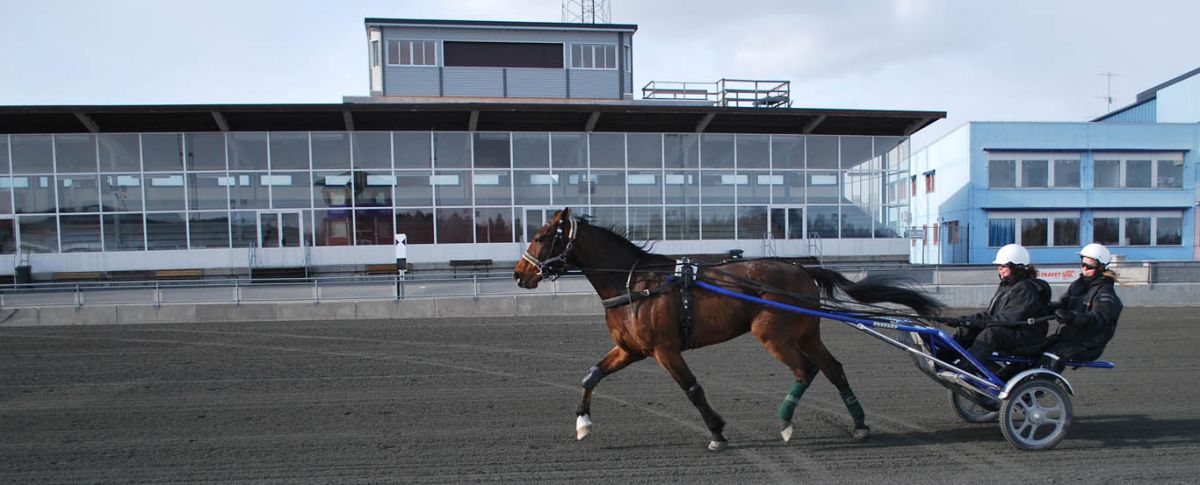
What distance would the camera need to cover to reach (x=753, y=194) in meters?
26.4

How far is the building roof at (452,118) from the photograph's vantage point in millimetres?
23281

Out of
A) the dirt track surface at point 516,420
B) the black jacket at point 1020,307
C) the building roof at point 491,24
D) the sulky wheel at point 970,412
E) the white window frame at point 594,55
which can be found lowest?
the dirt track surface at point 516,420

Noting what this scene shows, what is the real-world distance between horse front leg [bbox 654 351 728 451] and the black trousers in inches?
85.2

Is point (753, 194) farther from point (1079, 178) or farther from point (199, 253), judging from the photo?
point (199, 253)

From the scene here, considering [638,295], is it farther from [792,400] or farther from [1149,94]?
[1149,94]

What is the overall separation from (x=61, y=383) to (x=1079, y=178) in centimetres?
3468

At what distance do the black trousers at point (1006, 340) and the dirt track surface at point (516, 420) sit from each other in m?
0.78

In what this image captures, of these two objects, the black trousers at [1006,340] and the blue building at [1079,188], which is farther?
the blue building at [1079,188]

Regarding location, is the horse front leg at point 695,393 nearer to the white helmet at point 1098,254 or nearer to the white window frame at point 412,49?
the white helmet at point 1098,254

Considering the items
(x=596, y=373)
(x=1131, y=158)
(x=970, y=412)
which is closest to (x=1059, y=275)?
(x=970, y=412)

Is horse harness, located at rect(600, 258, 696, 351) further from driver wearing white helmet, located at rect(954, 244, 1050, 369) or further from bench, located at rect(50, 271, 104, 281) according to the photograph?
Result: bench, located at rect(50, 271, 104, 281)

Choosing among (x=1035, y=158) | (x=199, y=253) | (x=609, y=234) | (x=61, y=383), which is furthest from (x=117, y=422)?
(x=1035, y=158)

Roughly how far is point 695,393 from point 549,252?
1685 millimetres

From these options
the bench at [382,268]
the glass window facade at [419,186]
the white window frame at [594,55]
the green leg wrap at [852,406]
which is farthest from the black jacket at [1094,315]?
the white window frame at [594,55]
